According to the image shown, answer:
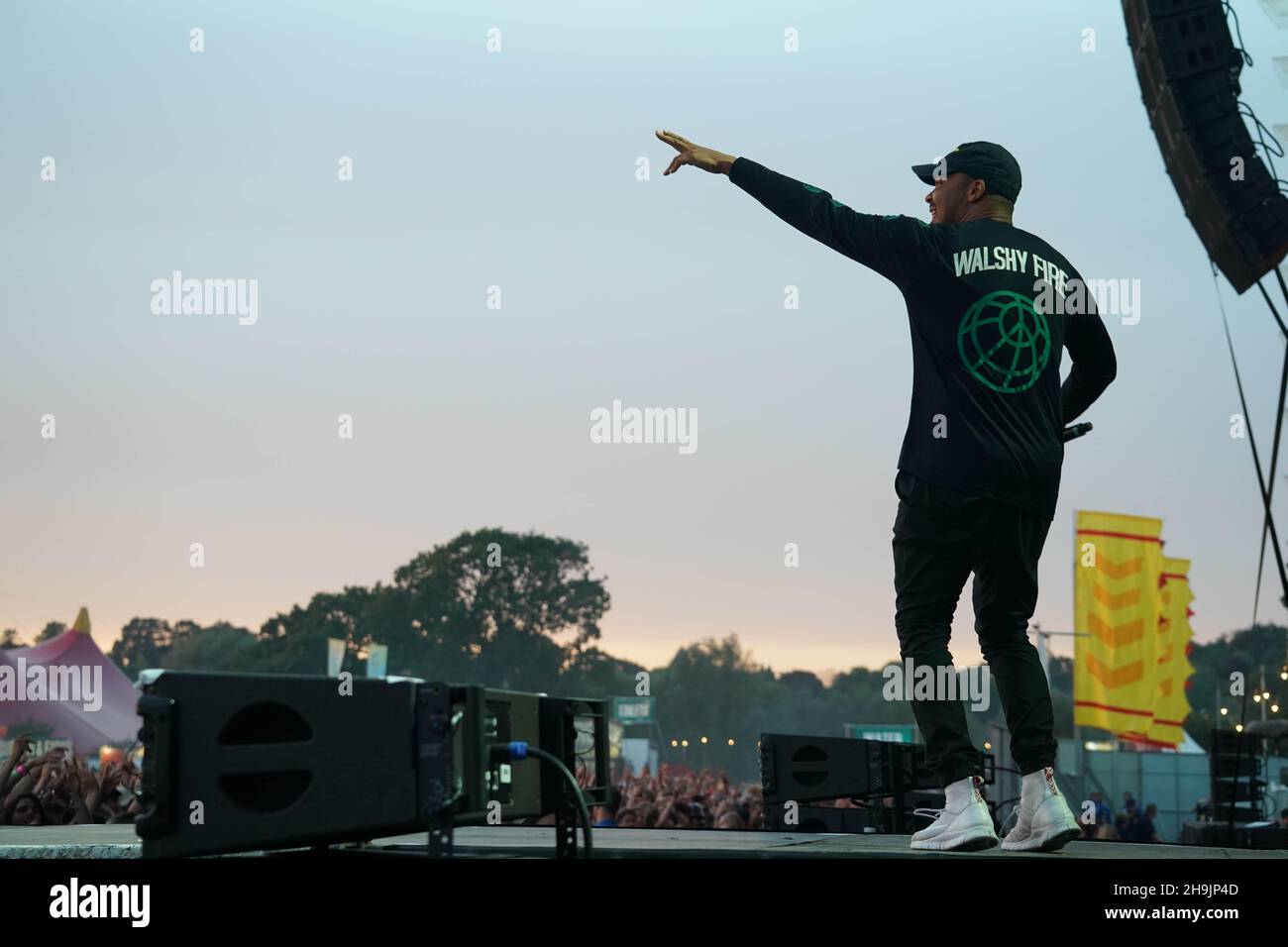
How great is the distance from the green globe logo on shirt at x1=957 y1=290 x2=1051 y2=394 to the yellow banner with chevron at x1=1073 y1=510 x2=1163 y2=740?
1907 centimetres

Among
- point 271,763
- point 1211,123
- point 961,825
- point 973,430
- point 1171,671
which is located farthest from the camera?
point 1171,671

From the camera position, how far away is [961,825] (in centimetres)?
356

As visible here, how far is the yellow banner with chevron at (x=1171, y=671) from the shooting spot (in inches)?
923

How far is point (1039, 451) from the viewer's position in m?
3.87

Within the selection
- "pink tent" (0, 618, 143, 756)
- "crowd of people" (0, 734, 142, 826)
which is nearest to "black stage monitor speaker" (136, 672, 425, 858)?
"crowd of people" (0, 734, 142, 826)

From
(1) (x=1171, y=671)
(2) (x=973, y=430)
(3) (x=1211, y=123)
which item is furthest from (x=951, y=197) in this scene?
(1) (x=1171, y=671)

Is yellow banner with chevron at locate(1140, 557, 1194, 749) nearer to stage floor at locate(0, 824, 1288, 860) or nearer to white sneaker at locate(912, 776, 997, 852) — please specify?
stage floor at locate(0, 824, 1288, 860)

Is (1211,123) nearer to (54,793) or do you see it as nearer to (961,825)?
(961,825)

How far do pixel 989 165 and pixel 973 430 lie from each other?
0.93 metres

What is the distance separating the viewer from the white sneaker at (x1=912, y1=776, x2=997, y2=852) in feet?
11.5

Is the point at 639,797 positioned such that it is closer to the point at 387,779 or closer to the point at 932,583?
the point at 932,583

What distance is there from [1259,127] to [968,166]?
8.27 m

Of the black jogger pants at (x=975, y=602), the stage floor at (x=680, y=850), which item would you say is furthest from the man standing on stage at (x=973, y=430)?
the stage floor at (x=680, y=850)
